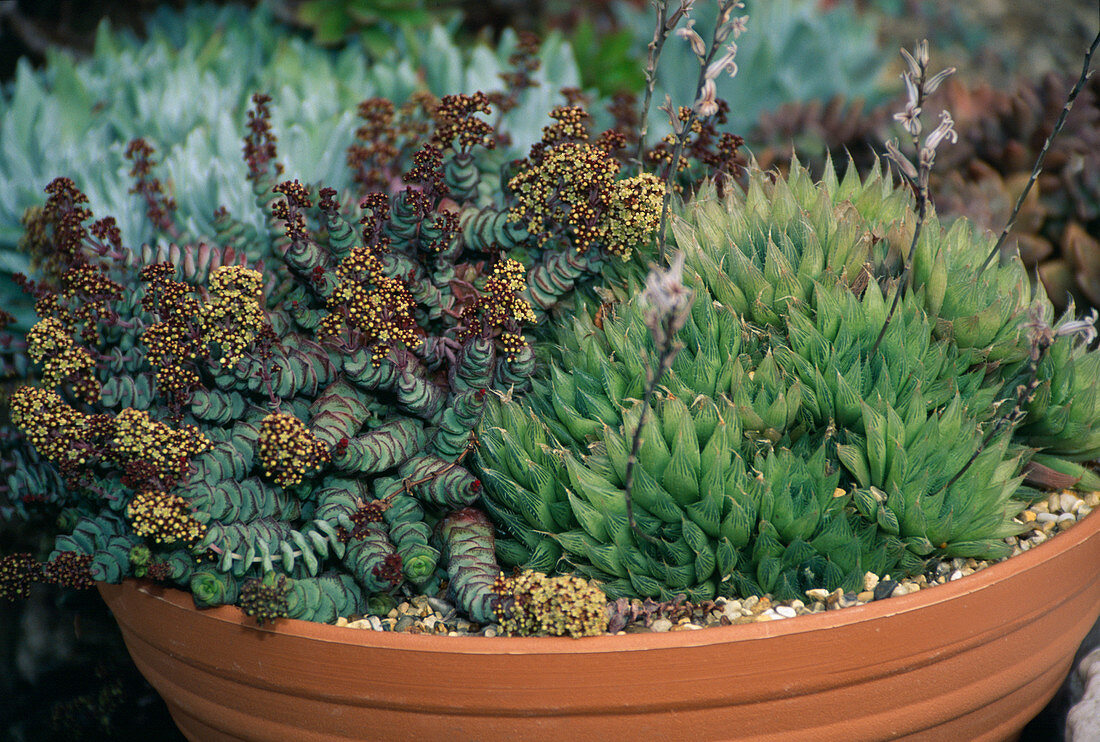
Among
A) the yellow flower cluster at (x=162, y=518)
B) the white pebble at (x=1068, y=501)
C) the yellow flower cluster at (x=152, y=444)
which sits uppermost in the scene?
the yellow flower cluster at (x=152, y=444)

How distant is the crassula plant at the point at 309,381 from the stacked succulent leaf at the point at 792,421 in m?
0.13

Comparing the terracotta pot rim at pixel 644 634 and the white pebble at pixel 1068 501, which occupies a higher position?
the white pebble at pixel 1068 501

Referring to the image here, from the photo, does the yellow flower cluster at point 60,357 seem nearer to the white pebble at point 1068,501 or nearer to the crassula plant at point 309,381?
the crassula plant at point 309,381

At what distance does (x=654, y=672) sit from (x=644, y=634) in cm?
6

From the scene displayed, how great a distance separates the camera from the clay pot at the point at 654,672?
1.37 metres

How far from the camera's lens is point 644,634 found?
138 centimetres

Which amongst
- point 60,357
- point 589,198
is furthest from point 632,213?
point 60,357

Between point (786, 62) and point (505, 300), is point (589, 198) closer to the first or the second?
point (505, 300)

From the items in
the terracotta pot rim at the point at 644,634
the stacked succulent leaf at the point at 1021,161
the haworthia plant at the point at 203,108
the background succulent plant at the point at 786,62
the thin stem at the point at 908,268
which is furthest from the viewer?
the background succulent plant at the point at 786,62

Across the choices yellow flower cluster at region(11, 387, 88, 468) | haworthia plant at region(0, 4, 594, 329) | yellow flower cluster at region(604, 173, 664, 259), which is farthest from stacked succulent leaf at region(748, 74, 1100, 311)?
yellow flower cluster at region(11, 387, 88, 468)

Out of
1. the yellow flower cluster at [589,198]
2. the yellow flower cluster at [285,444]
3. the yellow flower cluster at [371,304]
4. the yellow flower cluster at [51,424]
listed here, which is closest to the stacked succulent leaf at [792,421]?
the yellow flower cluster at [589,198]

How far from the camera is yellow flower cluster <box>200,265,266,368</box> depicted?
1562mm

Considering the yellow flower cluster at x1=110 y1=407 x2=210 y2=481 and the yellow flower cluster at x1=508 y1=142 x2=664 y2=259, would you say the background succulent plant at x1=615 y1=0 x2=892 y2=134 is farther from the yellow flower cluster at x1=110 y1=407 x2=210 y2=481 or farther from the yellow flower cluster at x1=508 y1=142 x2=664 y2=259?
the yellow flower cluster at x1=110 y1=407 x2=210 y2=481

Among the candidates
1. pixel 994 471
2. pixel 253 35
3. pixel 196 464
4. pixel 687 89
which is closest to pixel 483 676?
pixel 196 464
